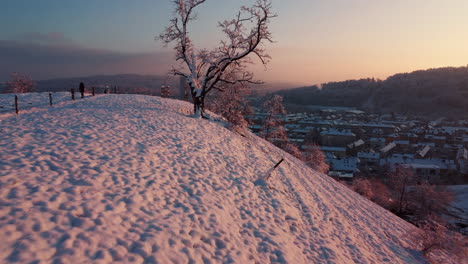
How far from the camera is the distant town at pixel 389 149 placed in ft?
187

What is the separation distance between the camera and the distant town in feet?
187

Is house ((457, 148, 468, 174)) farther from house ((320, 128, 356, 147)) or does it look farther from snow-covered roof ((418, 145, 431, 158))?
house ((320, 128, 356, 147))

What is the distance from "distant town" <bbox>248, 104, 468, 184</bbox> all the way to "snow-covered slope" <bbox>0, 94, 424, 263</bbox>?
24.7 m

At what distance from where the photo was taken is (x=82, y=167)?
26.5ft

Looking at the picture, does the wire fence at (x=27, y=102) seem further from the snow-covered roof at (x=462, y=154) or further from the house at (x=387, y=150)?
the snow-covered roof at (x=462, y=154)

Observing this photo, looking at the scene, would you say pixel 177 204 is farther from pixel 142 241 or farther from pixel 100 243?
pixel 100 243

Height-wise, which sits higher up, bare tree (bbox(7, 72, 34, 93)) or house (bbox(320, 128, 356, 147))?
bare tree (bbox(7, 72, 34, 93))

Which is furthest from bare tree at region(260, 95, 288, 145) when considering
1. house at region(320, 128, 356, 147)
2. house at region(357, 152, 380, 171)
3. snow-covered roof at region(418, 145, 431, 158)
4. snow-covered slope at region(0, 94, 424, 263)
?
snow-covered roof at region(418, 145, 431, 158)

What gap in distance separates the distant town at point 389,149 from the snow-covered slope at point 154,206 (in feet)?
81.1

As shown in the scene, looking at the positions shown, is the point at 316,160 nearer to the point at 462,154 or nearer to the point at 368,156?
the point at 368,156

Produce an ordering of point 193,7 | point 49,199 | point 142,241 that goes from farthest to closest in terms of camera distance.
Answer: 1. point 193,7
2. point 49,199
3. point 142,241

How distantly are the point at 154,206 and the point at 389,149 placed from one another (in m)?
84.5

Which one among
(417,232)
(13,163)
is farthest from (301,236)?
(417,232)

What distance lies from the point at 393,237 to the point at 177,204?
41.7 ft
